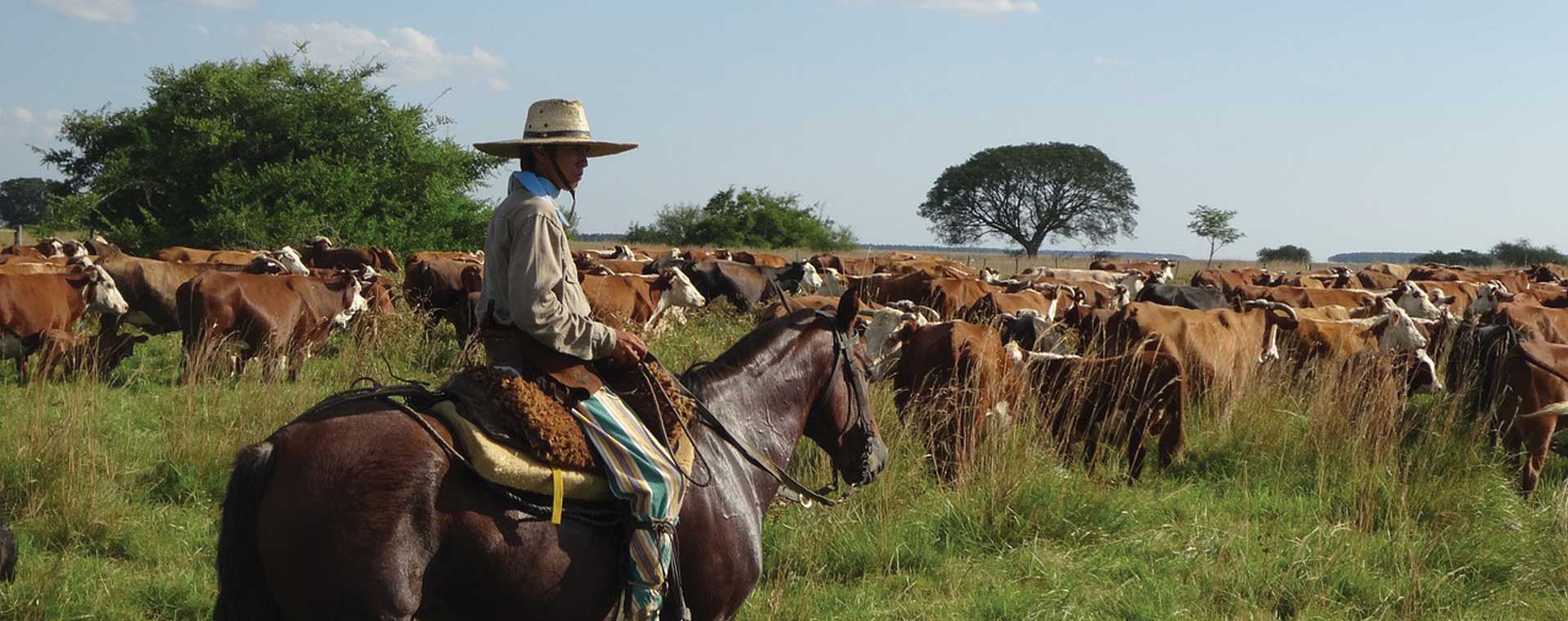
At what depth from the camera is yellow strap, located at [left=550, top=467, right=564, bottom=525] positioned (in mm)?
3818

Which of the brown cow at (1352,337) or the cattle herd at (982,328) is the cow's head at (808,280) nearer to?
the cattle herd at (982,328)

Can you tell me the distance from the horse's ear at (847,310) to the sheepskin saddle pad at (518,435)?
98 centimetres

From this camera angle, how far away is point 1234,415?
1005 cm

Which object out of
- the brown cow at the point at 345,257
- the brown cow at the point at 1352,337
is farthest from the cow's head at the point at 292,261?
the brown cow at the point at 1352,337

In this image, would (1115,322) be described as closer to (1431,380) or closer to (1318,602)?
(1431,380)

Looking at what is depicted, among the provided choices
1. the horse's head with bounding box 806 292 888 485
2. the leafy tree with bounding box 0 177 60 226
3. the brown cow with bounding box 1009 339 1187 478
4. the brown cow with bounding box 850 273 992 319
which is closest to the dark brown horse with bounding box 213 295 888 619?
the horse's head with bounding box 806 292 888 485

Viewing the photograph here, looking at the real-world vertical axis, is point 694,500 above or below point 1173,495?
above

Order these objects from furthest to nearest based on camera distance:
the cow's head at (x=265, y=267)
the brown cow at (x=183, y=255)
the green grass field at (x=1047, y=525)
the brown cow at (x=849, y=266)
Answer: the brown cow at (x=849, y=266) → the brown cow at (x=183, y=255) → the cow's head at (x=265, y=267) → the green grass field at (x=1047, y=525)

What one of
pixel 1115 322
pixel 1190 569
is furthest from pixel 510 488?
pixel 1115 322

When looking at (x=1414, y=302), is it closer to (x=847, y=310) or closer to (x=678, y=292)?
(x=678, y=292)

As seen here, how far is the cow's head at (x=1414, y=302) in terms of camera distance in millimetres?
18969

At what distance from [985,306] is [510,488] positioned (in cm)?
1316

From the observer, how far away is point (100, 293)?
14.4 metres

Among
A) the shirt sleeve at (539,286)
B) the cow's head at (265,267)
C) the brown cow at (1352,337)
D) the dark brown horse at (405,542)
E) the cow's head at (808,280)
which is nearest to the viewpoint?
the dark brown horse at (405,542)
